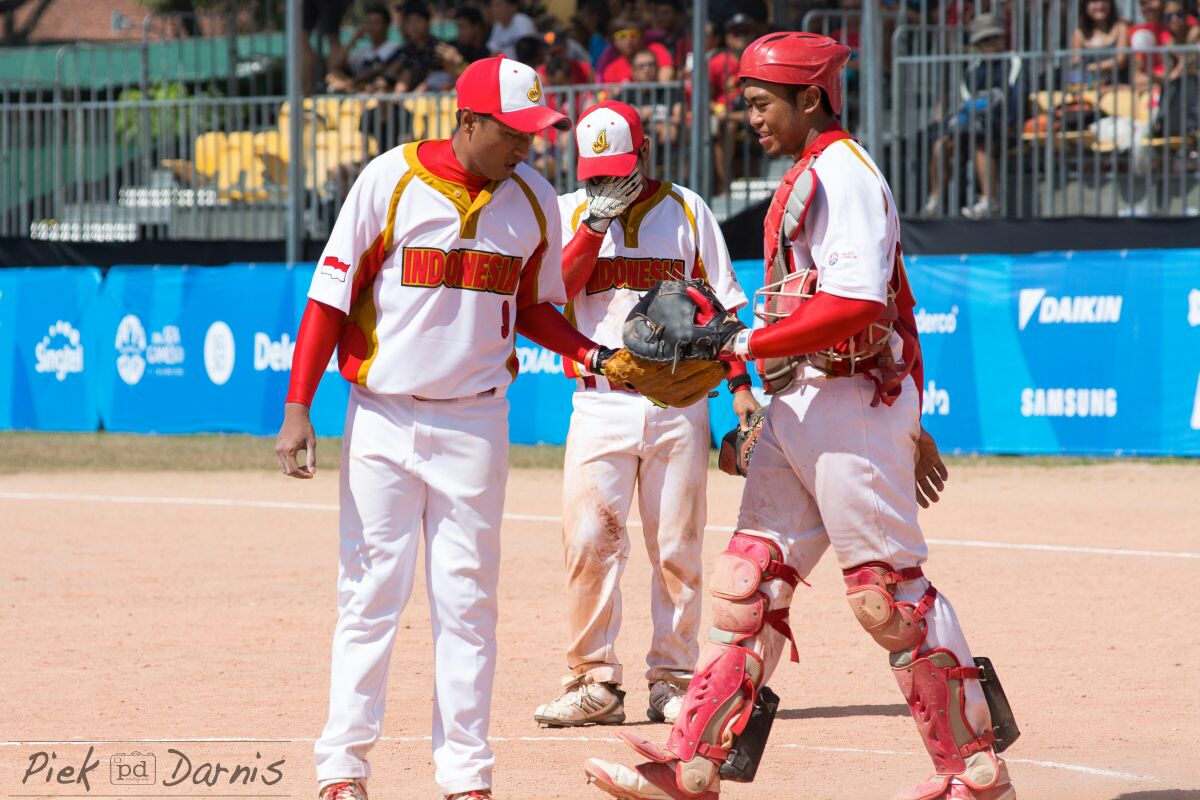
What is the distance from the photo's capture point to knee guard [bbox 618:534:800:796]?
4.84m

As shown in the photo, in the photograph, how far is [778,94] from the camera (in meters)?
4.96

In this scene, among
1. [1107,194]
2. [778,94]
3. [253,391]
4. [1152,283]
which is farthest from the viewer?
[253,391]

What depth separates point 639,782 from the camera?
4824 mm

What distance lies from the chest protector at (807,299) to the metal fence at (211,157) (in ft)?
41.7

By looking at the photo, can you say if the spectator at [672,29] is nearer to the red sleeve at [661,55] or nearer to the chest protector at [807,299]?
the red sleeve at [661,55]

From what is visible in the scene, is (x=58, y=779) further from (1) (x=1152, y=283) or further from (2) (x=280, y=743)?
(1) (x=1152, y=283)

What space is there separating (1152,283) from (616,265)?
8908mm

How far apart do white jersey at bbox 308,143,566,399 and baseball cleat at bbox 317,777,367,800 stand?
3.58 feet

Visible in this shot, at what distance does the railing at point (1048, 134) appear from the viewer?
50.9 feet

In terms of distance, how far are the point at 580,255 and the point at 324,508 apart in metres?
6.87

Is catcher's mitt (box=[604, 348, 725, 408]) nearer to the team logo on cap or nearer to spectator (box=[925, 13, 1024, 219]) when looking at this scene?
the team logo on cap

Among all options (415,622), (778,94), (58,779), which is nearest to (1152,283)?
(415,622)

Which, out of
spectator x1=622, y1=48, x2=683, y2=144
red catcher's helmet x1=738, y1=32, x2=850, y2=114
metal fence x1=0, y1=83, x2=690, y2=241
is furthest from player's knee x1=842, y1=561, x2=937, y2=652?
metal fence x1=0, y1=83, x2=690, y2=241

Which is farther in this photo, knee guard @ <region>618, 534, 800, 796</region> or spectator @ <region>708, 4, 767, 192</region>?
spectator @ <region>708, 4, 767, 192</region>
